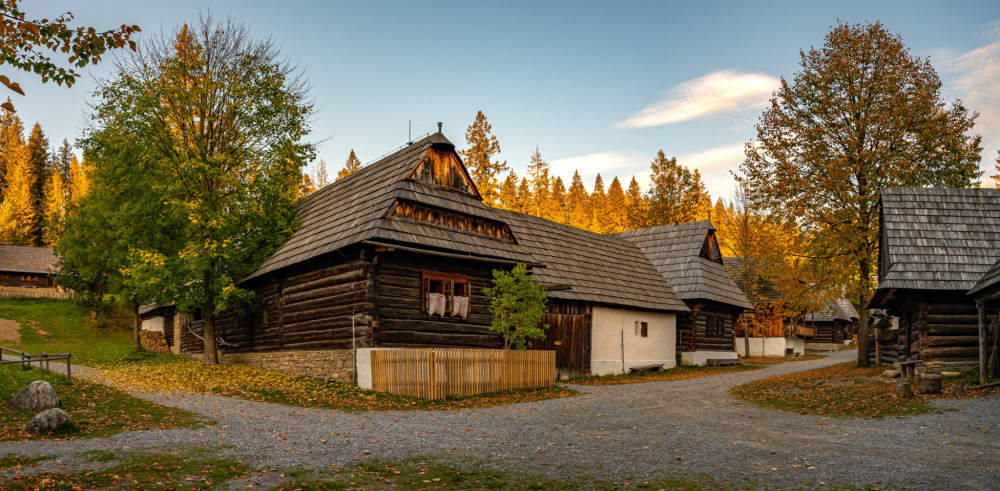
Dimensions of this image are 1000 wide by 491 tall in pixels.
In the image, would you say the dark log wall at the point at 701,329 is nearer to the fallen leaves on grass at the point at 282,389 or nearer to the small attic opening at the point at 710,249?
the small attic opening at the point at 710,249

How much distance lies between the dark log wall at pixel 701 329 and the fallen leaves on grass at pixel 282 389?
14.5 meters

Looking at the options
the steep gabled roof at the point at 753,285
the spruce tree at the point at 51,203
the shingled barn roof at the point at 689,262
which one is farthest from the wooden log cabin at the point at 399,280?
the spruce tree at the point at 51,203

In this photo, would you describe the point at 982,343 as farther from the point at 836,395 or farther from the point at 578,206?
the point at 578,206

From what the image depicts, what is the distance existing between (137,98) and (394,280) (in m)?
12.6

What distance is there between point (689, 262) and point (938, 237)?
15.3 metres

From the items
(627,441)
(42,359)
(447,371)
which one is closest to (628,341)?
(447,371)

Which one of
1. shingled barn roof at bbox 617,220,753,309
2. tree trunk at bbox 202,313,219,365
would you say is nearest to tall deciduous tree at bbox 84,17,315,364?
tree trunk at bbox 202,313,219,365

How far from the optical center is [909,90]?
1067 inches

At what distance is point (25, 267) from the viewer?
194ft

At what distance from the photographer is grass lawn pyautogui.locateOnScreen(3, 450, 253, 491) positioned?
8.25 m

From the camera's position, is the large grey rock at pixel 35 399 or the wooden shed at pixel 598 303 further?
the wooden shed at pixel 598 303

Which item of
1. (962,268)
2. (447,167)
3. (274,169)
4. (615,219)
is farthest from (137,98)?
(615,219)

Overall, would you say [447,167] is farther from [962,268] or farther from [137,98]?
[962,268]

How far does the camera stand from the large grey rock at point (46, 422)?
1202 centimetres
